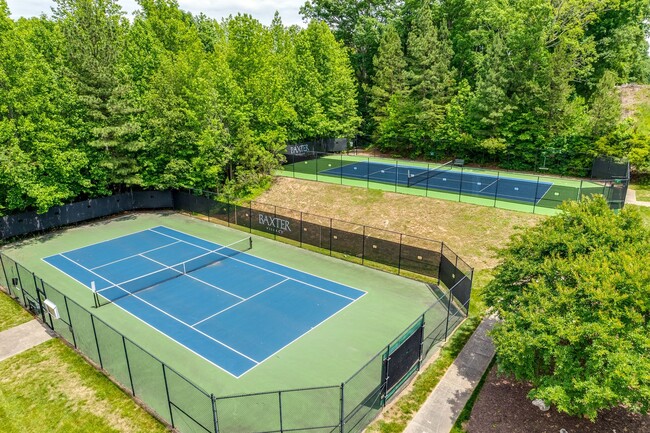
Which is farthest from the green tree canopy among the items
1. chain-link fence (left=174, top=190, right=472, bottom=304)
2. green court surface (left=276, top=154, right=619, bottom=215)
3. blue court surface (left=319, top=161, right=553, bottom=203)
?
blue court surface (left=319, top=161, right=553, bottom=203)

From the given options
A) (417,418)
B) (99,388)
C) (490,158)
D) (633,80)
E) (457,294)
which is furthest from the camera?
(633,80)

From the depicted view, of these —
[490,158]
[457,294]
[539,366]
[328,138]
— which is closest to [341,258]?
[457,294]

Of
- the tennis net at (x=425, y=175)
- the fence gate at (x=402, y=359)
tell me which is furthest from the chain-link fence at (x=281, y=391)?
the tennis net at (x=425, y=175)

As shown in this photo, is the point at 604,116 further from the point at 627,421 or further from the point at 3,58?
the point at 3,58

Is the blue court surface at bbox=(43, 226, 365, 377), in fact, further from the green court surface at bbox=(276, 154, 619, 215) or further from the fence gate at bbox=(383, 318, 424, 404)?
the green court surface at bbox=(276, 154, 619, 215)

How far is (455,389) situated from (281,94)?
3253 cm

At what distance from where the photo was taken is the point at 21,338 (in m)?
15.9

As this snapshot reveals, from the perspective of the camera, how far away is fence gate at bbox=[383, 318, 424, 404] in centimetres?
1172

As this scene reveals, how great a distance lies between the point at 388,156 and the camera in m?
49.2

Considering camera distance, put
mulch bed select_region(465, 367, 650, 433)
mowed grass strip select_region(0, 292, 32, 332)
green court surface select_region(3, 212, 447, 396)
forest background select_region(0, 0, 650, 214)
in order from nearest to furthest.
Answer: mulch bed select_region(465, 367, 650, 433) → green court surface select_region(3, 212, 447, 396) → mowed grass strip select_region(0, 292, 32, 332) → forest background select_region(0, 0, 650, 214)

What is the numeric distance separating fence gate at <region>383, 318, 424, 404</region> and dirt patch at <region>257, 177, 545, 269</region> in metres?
9.86

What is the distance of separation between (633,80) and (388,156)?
114ft

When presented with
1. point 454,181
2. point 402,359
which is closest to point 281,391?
point 402,359

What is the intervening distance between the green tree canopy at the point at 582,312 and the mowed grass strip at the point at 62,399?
10105mm
